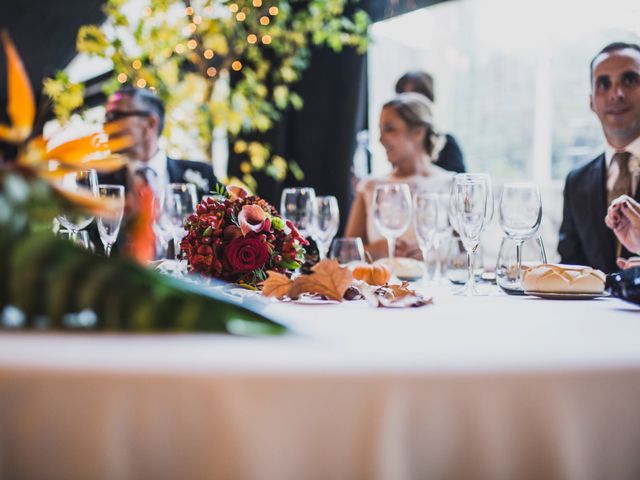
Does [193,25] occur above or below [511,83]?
above

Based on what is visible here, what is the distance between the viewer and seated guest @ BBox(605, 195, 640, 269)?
169 cm

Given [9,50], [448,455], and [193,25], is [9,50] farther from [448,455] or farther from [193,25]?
[193,25]

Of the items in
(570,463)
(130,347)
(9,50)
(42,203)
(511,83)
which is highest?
(511,83)

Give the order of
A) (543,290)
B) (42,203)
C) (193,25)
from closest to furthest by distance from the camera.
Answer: (42,203) < (543,290) < (193,25)

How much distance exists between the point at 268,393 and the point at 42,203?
26cm

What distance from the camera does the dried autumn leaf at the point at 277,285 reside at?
133 cm

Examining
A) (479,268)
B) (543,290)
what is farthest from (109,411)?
(479,268)

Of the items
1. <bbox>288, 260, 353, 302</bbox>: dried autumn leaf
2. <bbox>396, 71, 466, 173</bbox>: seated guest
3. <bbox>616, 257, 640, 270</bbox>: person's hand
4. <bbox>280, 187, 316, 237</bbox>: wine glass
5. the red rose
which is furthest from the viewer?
<bbox>396, 71, 466, 173</bbox>: seated guest

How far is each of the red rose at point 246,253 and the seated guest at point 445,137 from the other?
2.85 m

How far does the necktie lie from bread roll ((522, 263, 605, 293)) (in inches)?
63.2

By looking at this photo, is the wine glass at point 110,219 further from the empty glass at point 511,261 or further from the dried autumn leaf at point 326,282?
the empty glass at point 511,261

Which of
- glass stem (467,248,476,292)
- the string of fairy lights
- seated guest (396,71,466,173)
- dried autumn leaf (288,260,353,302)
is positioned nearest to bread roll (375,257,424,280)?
glass stem (467,248,476,292)

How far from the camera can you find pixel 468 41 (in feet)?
15.3

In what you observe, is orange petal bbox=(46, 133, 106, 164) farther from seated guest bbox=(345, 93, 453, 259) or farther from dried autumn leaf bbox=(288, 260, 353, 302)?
seated guest bbox=(345, 93, 453, 259)
